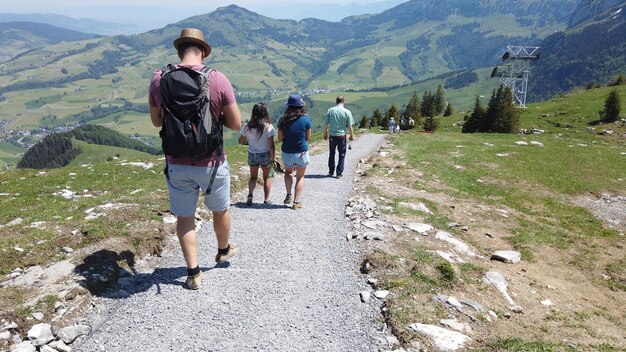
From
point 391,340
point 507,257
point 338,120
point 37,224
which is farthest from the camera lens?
point 338,120

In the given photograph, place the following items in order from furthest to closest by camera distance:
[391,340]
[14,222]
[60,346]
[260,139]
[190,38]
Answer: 1. [260,139]
2. [14,222]
3. [190,38]
4. [391,340]
5. [60,346]

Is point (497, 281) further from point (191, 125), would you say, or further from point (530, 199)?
point (530, 199)

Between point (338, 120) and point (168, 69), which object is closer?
point (168, 69)

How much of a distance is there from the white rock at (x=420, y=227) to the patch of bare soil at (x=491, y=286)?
0.19 meters

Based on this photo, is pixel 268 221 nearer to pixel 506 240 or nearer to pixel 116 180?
pixel 506 240

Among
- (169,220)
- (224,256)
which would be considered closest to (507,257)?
(224,256)

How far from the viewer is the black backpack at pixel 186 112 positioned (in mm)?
5848

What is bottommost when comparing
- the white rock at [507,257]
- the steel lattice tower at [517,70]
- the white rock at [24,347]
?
the white rock at [507,257]

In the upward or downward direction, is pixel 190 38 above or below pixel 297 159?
above

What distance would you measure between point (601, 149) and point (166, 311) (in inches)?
1393

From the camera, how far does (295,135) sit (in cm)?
1181

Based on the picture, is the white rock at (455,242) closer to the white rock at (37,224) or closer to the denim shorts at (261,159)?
the denim shorts at (261,159)

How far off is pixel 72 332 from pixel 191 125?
3563 mm

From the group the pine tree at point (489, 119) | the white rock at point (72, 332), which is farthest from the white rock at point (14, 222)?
the pine tree at point (489, 119)
